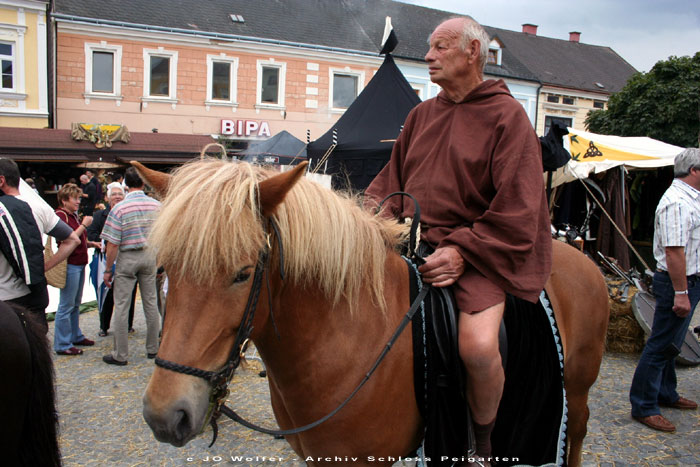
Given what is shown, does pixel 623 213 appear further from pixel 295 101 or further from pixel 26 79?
pixel 26 79

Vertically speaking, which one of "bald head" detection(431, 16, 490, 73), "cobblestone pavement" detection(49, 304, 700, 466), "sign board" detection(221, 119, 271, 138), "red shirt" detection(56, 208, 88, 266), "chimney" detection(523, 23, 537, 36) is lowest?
"cobblestone pavement" detection(49, 304, 700, 466)

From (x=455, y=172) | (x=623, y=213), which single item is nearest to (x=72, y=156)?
(x=623, y=213)

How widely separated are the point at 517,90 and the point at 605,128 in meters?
8.20

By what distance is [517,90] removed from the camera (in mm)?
25984

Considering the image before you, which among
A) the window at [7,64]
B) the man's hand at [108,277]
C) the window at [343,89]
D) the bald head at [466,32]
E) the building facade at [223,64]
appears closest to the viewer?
the bald head at [466,32]

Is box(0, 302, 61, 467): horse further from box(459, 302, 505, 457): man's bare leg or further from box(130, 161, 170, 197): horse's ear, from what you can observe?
box(459, 302, 505, 457): man's bare leg

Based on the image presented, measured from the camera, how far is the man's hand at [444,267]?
1.97m

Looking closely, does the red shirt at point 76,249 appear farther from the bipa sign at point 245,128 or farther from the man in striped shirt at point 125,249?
the bipa sign at point 245,128

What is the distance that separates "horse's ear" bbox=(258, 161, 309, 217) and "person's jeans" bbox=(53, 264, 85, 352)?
16.4 ft

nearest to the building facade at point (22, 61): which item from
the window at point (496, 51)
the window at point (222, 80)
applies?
the window at point (222, 80)

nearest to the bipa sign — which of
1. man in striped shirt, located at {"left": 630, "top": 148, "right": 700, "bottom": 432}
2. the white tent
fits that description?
the white tent

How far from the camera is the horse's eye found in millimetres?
1483

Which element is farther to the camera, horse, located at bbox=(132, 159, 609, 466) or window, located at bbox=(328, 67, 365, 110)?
window, located at bbox=(328, 67, 365, 110)

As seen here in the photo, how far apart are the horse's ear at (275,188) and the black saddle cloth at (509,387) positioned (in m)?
0.79
